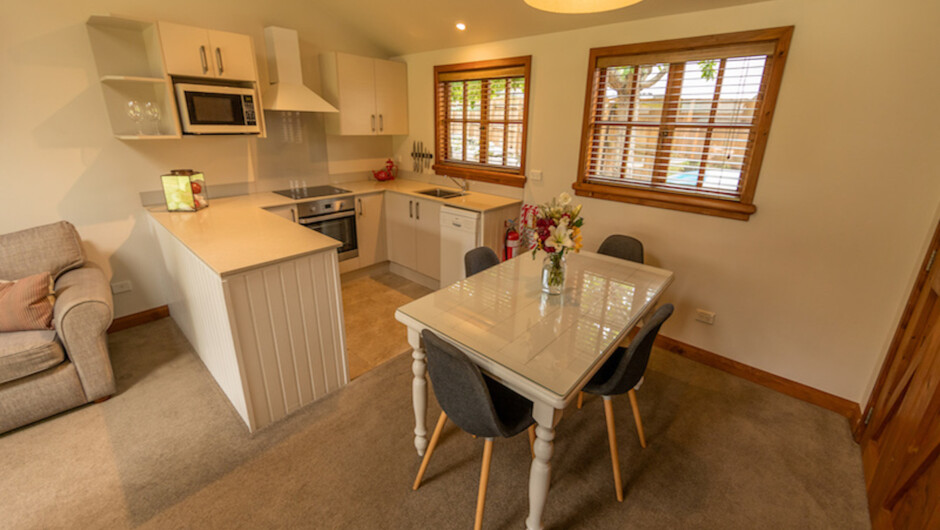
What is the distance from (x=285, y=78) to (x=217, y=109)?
0.73 m

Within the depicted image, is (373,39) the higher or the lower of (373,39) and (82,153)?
the higher

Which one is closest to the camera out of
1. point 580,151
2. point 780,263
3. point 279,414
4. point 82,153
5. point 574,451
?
point 574,451

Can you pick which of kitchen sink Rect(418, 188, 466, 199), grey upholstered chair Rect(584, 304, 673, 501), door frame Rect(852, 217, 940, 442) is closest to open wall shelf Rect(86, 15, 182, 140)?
kitchen sink Rect(418, 188, 466, 199)

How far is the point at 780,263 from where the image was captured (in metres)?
2.37

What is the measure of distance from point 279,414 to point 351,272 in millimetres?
2026

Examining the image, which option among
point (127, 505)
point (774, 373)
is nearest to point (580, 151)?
point (774, 373)

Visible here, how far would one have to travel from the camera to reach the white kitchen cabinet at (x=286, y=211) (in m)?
3.21

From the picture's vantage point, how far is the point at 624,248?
2516 millimetres

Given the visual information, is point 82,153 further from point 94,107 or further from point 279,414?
point 279,414

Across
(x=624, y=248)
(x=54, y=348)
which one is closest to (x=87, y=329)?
(x=54, y=348)

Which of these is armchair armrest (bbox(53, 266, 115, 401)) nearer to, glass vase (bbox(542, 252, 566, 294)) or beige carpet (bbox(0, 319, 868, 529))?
beige carpet (bbox(0, 319, 868, 529))

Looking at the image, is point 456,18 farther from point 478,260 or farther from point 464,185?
point 478,260

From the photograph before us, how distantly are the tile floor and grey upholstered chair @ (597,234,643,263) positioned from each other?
5.12 feet

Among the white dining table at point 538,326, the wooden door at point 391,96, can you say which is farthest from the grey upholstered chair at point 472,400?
the wooden door at point 391,96
